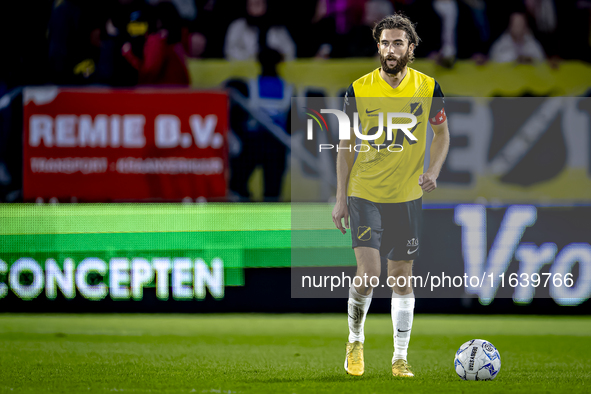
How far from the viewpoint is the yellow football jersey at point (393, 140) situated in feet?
16.3

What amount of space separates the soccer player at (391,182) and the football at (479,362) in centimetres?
37

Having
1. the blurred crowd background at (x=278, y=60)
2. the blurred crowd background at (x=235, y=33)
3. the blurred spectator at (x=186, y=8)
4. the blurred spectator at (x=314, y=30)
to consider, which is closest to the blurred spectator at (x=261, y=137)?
the blurred crowd background at (x=278, y=60)

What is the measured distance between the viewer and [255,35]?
9203 mm

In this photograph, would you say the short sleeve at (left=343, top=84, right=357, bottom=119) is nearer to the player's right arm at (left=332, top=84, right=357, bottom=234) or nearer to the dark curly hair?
the player's right arm at (left=332, top=84, right=357, bottom=234)

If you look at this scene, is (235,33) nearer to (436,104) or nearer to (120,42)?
(120,42)

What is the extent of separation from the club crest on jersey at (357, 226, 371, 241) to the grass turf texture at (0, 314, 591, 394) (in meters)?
0.87

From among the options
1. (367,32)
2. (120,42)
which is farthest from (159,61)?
(367,32)

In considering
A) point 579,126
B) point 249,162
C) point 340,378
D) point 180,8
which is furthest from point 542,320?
point 180,8

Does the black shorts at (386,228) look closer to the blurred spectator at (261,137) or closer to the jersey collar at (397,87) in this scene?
the jersey collar at (397,87)

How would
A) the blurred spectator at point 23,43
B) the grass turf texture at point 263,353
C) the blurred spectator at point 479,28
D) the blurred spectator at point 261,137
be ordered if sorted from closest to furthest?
1. the grass turf texture at point 263,353
2. the blurred spectator at point 261,137
3. the blurred spectator at point 23,43
4. the blurred spectator at point 479,28

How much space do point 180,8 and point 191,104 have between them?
190 cm

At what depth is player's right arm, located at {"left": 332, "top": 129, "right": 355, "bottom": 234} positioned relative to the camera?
16.6 feet

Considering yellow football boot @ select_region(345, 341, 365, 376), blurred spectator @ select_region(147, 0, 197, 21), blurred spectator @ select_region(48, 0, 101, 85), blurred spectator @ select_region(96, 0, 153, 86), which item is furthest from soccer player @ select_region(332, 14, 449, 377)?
blurred spectator @ select_region(147, 0, 197, 21)

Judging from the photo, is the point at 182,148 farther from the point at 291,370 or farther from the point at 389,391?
the point at 389,391
